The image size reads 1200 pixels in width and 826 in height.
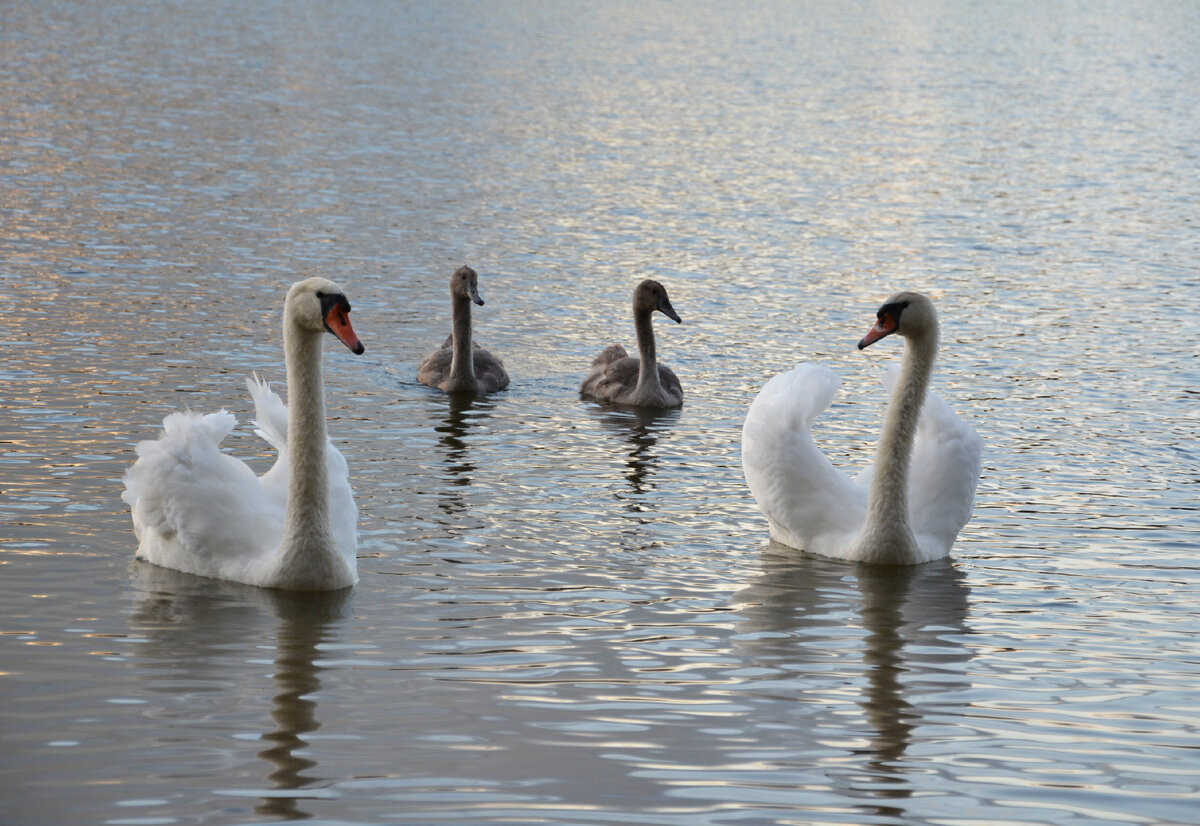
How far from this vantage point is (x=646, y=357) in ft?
46.4

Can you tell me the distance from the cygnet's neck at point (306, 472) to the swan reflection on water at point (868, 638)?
2.11 m

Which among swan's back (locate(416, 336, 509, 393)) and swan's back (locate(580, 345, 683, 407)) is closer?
swan's back (locate(580, 345, 683, 407))

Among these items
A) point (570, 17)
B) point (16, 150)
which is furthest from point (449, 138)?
point (570, 17)

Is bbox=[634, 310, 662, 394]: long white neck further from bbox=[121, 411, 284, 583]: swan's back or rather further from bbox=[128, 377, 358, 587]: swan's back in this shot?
bbox=[121, 411, 284, 583]: swan's back

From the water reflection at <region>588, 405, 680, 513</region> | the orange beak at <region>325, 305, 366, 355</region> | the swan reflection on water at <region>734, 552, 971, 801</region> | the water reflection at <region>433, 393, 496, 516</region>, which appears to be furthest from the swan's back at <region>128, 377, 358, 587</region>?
the water reflection at <region>588, 405, 680, 513</region>

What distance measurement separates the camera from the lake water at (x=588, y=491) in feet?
22.3

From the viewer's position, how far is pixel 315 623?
8.46 meters

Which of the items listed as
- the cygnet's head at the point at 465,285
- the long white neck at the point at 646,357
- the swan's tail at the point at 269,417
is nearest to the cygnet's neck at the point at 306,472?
the swan's tail at the point at 269,417

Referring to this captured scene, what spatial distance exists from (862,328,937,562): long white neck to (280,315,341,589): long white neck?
2979 mm

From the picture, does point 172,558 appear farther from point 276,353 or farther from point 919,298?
point 276,353

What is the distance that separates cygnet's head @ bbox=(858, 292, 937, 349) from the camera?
388 inches

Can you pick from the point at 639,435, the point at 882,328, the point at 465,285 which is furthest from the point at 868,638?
the point at 465,285

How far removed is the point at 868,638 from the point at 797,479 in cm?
157

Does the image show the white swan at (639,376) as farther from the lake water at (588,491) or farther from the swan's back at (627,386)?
the lake water at (588,491)
